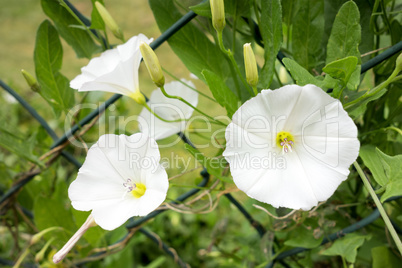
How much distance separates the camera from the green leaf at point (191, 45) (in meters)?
0.57

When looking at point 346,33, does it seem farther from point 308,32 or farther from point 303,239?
point 303,239

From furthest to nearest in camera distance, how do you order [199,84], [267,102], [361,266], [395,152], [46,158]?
[199,84], [361,266], [46,158], [395,152], [267,102]

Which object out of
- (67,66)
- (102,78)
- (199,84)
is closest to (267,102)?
(102,78)

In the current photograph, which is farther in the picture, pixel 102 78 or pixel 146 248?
pixel 146 248

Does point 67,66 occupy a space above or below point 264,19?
below

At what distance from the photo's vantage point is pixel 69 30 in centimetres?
67

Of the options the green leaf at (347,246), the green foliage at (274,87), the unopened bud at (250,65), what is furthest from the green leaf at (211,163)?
the green leaf at (347,246)

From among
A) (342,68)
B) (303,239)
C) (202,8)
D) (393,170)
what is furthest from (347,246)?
(202,8)

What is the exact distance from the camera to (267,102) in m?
0.40

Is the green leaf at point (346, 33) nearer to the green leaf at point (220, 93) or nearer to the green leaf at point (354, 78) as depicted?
the green leaf at point (354, 78)

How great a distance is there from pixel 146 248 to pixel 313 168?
105cm

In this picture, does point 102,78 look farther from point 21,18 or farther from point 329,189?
point 21,18

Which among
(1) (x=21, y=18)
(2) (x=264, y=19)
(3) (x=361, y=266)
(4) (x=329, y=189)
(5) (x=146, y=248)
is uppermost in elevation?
(2) (x=264, y=19)

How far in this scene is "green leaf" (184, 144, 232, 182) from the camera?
0.42 meters
